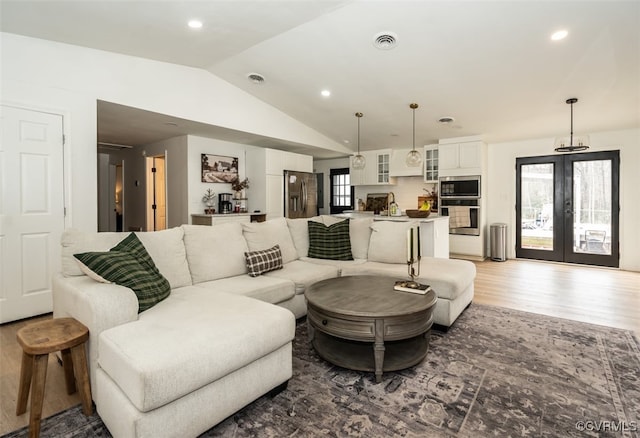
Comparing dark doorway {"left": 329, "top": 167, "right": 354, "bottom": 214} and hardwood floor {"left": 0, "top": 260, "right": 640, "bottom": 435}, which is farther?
dark doorway {"left": 329, "top": 167, "right": 354, "bottom": 214}

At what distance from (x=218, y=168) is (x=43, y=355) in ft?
16.0

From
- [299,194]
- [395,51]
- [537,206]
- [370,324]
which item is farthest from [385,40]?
[537,206]

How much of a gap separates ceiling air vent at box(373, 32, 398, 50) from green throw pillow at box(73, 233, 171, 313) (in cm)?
310

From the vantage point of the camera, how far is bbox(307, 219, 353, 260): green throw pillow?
3.95 metres

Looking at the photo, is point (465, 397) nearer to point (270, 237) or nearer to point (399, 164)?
point (270, 237)

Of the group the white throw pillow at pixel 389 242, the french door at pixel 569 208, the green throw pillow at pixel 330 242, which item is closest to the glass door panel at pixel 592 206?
the french door at pixel 569 208

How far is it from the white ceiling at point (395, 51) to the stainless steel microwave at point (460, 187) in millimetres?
1133

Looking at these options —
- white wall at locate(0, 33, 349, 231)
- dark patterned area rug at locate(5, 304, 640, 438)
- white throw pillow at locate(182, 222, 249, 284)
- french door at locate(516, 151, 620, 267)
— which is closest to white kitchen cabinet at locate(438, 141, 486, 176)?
french door at locate(516, 151, 620, 267)

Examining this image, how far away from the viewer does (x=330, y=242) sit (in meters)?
3.98

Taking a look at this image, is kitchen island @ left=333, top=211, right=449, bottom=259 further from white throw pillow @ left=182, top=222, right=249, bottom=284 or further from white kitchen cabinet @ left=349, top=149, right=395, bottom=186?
white kitchen cabinet @ left=349, top=149, right=395, bottom=186

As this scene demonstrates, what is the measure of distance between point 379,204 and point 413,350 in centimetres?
598

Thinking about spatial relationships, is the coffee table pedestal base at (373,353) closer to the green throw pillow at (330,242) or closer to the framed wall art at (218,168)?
the green throw pillow at (330,242)

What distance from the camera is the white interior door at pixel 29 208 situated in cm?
324

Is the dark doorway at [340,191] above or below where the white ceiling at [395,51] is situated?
below
